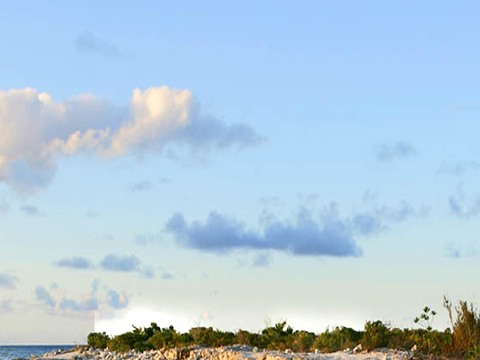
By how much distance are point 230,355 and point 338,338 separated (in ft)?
12.8

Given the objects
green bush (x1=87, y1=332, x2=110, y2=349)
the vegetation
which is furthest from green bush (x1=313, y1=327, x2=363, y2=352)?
green bush (x1=87, y1=332, x2=110, y2=349)

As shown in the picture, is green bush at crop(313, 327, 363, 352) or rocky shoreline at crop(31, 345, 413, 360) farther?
green bush at crop(313, 327, 363, 352)

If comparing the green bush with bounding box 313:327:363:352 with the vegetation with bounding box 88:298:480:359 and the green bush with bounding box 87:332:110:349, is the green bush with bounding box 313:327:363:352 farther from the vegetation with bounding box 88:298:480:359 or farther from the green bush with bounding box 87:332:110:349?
the green bush with bounding box 87:332:110:349

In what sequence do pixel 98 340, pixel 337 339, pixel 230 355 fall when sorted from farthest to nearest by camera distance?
pixel 98 340 → pixel 337 339 → pixel 230 355

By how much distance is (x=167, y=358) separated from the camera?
102ft

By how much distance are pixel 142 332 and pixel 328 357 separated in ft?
44.9

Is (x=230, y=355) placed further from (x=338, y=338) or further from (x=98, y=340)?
(x=98, y=340)

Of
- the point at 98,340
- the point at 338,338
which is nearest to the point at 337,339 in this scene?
the point at 338,338

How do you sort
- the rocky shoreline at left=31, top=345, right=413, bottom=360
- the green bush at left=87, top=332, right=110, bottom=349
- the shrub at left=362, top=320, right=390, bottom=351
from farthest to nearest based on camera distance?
1. the green bush at left=87, top=332, right=110, bottom=349
2. the shrub at left=362, top=320, right=390, bottom=351
3. the rocky shoreline at left=31, top=345, right=413, bottom=360

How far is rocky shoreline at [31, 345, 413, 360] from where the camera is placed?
26750mm

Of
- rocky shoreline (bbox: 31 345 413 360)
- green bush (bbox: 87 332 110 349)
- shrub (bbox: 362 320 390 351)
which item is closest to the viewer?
rocky shoreline (bbox: 31 345 413 360)

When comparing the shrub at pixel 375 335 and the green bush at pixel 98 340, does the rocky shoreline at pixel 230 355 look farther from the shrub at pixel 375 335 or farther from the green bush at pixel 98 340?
the green bush at pixel 98 340

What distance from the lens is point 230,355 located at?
28219 mm

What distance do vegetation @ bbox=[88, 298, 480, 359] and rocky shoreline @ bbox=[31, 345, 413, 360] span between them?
85cm
